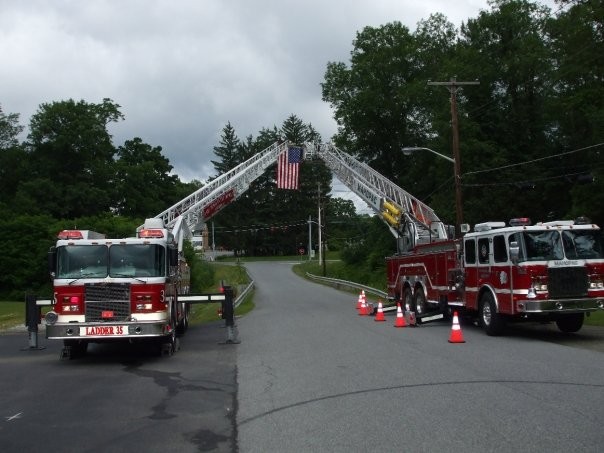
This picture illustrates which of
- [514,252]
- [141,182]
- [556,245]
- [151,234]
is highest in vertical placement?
[141,182]

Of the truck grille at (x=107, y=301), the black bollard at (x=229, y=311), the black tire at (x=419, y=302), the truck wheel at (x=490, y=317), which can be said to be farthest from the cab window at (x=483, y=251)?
the truck grille at (x=107, y=301)

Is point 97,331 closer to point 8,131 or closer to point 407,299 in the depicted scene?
point 407,299

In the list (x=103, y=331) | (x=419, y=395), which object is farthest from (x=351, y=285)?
(x=419, y=395)

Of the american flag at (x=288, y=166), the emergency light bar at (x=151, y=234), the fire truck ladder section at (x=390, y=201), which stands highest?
the american flag at (x=288, y=166)

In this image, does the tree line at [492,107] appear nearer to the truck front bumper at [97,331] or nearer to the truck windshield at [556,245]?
the truck windshield at [556,245]

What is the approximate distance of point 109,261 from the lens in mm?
14766

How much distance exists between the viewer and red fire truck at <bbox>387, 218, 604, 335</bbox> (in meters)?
15.9

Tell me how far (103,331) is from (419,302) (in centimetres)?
1163

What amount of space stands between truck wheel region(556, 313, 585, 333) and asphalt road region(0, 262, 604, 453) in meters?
0.30

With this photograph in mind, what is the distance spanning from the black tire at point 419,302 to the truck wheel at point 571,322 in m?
5.05

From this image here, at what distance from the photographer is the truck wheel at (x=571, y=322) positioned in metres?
17.0

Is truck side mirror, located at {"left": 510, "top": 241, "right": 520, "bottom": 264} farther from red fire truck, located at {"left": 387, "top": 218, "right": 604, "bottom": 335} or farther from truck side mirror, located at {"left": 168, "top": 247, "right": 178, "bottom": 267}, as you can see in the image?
truck side mirror, located at {"left": 168, "top": 247, "right": 178, "bottom": 267}

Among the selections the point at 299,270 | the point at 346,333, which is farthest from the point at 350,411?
the point at 299,270

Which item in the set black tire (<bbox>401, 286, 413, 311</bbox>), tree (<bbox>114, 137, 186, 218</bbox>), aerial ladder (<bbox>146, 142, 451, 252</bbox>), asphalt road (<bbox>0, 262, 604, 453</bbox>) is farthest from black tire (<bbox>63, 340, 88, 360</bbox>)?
tree (<bbox>114, 137, 186, 218</bbox>)
